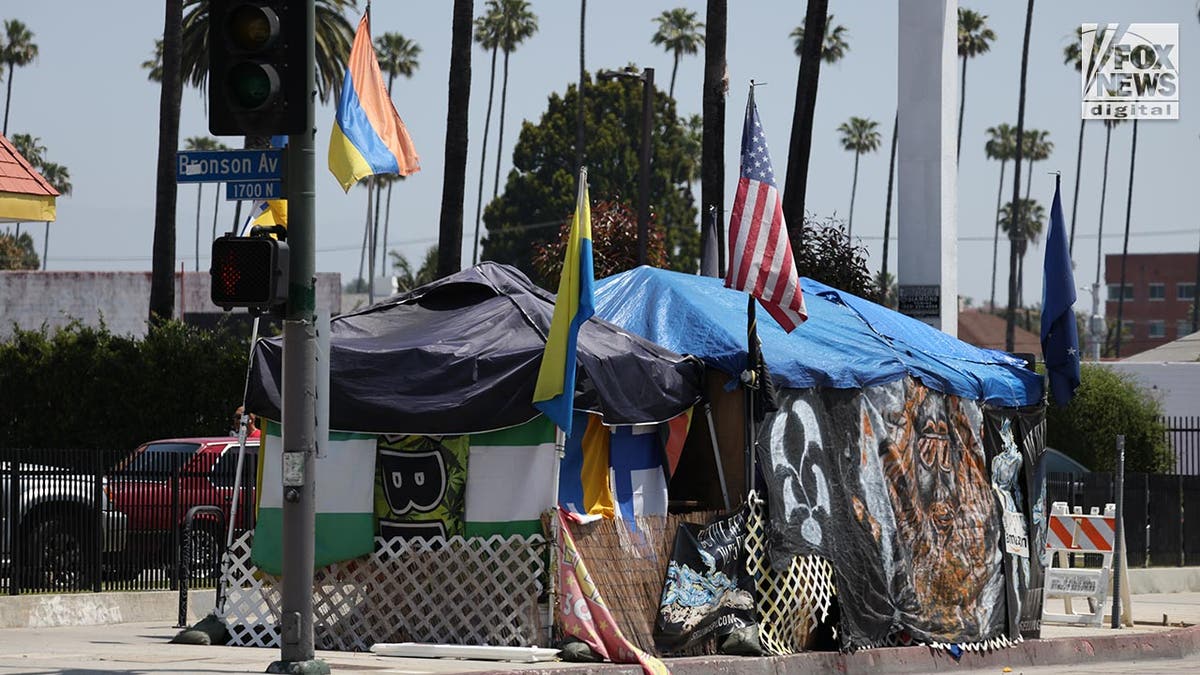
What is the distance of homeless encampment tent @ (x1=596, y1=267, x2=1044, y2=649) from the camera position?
615 inches

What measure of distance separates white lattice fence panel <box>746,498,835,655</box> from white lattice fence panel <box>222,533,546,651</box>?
213 cm

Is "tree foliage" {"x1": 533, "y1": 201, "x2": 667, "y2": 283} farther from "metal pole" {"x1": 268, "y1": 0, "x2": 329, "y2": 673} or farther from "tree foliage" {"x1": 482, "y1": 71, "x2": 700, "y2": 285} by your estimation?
"tree foliage" {"x1": 482, "y1": 71, "x2": 700, "y2": 285}

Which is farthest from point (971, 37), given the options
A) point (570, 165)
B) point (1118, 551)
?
point (1118, 551)

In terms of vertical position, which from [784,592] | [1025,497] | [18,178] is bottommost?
[784,592]

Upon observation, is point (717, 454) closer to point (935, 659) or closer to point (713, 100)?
point (935, 659)

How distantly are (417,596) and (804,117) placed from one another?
18816 mm

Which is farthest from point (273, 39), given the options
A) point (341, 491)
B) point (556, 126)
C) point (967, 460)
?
point (556, 126)

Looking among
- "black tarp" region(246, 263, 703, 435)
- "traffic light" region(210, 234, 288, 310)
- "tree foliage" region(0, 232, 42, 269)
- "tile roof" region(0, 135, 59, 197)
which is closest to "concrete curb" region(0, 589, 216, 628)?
"tile roof" region(0, 135, 59, 197)

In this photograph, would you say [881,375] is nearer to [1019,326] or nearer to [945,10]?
[945,10]

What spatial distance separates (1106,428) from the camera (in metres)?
37.9

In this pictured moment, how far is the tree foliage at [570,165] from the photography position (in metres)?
93.8

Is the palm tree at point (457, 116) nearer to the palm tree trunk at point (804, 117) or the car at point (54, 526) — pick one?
the palm tree trunk at point (804, 117)

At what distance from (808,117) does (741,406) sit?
17074 millimetres

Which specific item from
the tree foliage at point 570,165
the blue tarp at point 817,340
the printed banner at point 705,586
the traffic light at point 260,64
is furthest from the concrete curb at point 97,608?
the tree foliage at point 570,165
